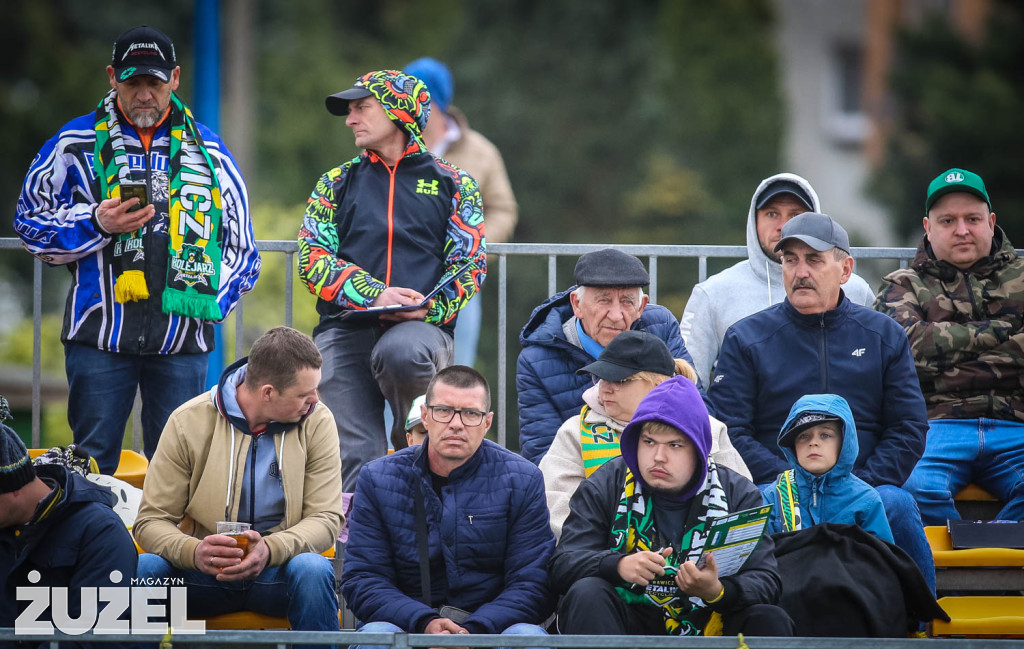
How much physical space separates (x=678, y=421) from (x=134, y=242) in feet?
8.88

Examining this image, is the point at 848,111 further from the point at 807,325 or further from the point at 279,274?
the point at 807,325

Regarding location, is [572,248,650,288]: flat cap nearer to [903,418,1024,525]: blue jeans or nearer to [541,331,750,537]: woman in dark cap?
[541,331,750,537]: woman in dark cap

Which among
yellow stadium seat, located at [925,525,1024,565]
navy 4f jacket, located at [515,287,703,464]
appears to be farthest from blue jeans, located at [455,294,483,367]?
yellow stadium seat, located at [925,525,1024,565]

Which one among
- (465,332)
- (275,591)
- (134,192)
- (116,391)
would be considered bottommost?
(275,591)

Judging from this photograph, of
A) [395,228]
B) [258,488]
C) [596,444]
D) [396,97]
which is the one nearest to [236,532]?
[258,488]

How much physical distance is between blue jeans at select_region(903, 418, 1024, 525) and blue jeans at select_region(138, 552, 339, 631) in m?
2.70

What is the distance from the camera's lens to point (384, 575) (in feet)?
17.2

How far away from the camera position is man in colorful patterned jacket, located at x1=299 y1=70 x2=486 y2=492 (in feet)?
21.0

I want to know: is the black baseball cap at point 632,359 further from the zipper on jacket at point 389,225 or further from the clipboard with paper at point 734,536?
the zipper on jacket at point 389,225

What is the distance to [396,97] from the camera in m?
6.72

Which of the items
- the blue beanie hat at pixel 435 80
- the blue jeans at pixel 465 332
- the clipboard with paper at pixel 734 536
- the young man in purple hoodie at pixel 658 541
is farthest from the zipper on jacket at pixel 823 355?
the blue beanie hat at pixel 435 80

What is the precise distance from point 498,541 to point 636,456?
640 millimetres

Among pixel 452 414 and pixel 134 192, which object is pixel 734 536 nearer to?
pixel 452 414

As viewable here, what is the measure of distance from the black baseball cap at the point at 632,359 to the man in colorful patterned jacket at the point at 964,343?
1.48 metres
